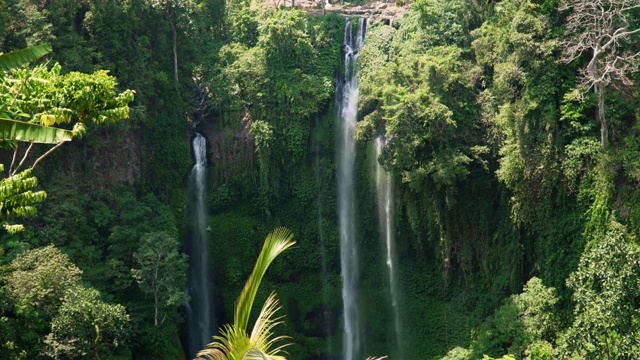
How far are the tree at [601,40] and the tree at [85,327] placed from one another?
43.2ft

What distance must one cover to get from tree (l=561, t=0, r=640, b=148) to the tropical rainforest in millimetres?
99

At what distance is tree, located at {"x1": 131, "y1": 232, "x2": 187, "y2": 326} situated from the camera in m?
21.7

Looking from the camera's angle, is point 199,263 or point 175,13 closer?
point 199,263

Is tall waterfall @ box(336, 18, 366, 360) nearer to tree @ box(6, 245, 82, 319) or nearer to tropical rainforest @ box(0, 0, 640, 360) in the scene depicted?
tropical rainforest @ box(0, 0, 640, 360)

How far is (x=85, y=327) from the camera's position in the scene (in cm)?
1922

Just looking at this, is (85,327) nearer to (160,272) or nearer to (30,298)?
(30,298)

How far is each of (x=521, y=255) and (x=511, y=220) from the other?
1.09m

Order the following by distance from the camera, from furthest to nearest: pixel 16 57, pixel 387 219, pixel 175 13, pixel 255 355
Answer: pixel 175 13, pixel 387 219, pixel 16 57, pixel 255 355

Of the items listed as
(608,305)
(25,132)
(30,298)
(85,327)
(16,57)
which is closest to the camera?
(25,132)

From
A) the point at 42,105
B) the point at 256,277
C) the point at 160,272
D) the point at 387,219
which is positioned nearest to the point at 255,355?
the point at 256,277

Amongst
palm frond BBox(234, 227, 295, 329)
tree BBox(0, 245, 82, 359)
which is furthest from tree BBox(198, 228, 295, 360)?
tree BBox(0, 245, 82, 359)

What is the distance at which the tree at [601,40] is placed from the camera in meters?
18.3

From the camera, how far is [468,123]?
882 inches

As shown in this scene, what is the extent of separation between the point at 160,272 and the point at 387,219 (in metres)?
7.54
